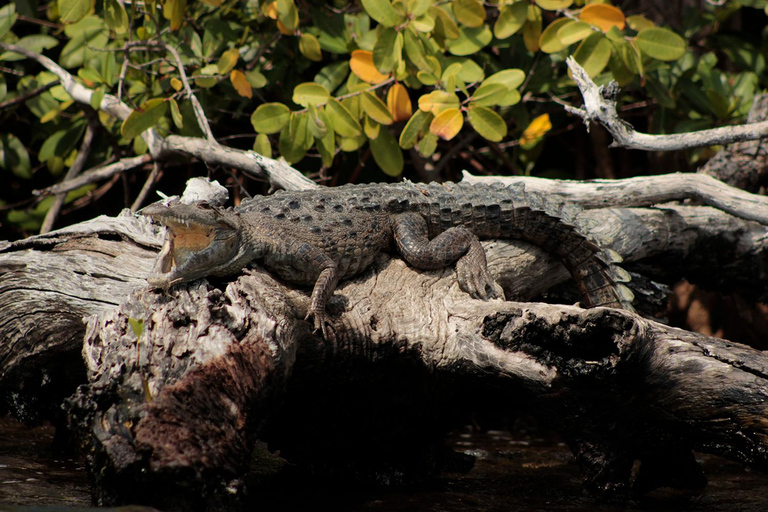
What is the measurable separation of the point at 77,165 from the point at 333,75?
198cm

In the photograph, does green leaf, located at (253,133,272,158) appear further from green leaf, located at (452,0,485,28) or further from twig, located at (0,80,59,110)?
twig, located at (0,80,59,110)

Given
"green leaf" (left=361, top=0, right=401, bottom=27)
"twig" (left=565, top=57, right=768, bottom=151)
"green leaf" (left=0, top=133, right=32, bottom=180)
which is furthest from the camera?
"green leaf" (left=0, top=133, right=32, bottom=180)

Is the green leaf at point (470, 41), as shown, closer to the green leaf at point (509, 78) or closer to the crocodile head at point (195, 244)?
the green leaf at point (509, 78)

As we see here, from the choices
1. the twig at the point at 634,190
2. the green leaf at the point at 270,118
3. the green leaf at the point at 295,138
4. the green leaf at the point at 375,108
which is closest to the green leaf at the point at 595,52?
the twig at the point at 634,190

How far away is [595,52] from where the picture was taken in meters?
4.44

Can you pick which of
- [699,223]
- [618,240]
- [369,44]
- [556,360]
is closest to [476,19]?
[369,44]

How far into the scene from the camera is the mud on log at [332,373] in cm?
235

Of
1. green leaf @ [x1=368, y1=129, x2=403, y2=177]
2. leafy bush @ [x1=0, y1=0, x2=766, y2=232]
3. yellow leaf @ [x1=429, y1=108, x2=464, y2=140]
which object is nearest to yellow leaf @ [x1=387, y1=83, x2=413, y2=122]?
leafy bush @ [x1=0, y1=0, x2=766, y2=232]

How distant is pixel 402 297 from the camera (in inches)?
133

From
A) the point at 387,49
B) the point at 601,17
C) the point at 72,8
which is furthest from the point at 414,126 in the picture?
the point at 72,8

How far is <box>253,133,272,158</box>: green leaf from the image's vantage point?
15.5 ft

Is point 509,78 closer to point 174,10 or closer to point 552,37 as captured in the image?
point 552,37

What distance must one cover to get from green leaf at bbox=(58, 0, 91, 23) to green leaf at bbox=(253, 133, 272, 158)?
1.25 m

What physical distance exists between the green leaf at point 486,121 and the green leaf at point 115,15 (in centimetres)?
216
